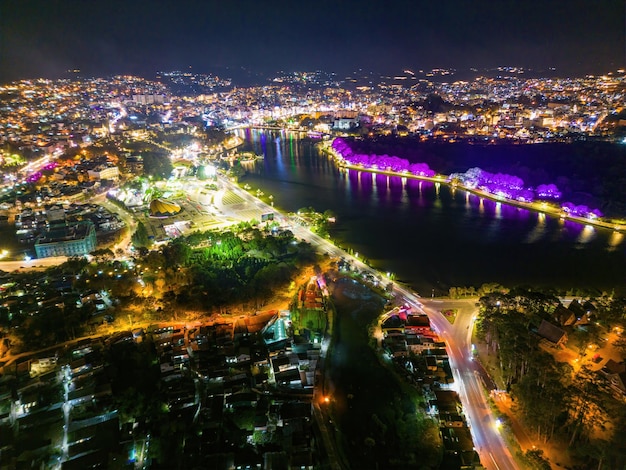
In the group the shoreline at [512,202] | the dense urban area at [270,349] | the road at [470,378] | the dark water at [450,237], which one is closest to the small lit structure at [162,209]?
the dense urban area at [270,349]

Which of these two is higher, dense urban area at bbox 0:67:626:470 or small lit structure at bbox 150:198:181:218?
small lit structure at bbox 150:198:181:218

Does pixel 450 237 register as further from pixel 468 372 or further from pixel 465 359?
pixel 468 372

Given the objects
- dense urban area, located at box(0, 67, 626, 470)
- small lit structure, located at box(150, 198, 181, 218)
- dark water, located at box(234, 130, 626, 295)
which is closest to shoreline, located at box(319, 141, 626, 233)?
dense urban area, located at box(0, 67, 626, 470)

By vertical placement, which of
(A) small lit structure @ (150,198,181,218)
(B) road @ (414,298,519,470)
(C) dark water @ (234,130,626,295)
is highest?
(A) small lit structure @ (150,198,181,218)

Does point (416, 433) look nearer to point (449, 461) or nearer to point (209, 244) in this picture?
point (449, 461)

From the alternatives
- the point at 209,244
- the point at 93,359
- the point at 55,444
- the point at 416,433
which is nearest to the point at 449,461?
the point at 416,433

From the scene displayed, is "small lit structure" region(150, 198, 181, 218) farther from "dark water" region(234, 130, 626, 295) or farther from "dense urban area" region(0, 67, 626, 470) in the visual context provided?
"dark water" region(234, 130, 626, 295)

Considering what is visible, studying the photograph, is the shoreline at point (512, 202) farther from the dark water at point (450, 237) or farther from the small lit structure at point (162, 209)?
the small lit structure at point (162, 209)
